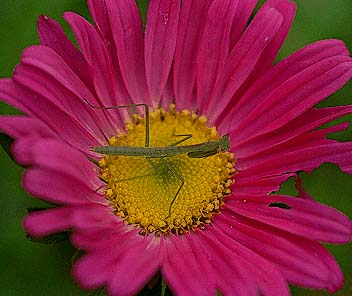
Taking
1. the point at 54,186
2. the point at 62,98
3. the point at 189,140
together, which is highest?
the point at 62,98

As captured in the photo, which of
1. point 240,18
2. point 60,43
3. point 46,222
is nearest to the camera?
point 46,222

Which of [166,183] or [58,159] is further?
[166,183]

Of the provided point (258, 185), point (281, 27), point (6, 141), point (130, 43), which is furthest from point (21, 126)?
point (281, 27)

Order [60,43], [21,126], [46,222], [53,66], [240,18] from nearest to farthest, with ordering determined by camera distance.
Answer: [46,222] → [21,126] → [53,66] → [60,43] → [240,18]

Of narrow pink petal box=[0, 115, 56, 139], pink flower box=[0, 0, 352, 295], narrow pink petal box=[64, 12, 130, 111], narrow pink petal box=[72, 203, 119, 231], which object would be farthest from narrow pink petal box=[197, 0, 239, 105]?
narrow pink petal box=[0, 115, 56, 139]

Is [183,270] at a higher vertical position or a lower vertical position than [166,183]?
lower

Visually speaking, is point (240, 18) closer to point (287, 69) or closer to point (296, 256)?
point (287, 69)

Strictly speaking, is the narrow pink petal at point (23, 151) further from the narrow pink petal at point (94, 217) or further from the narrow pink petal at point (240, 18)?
the narrow pink petal at point (240, 18)

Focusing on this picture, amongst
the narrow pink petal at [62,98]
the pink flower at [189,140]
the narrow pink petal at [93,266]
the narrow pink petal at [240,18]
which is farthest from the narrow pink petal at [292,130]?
the narrow pink petal at [93,266]
